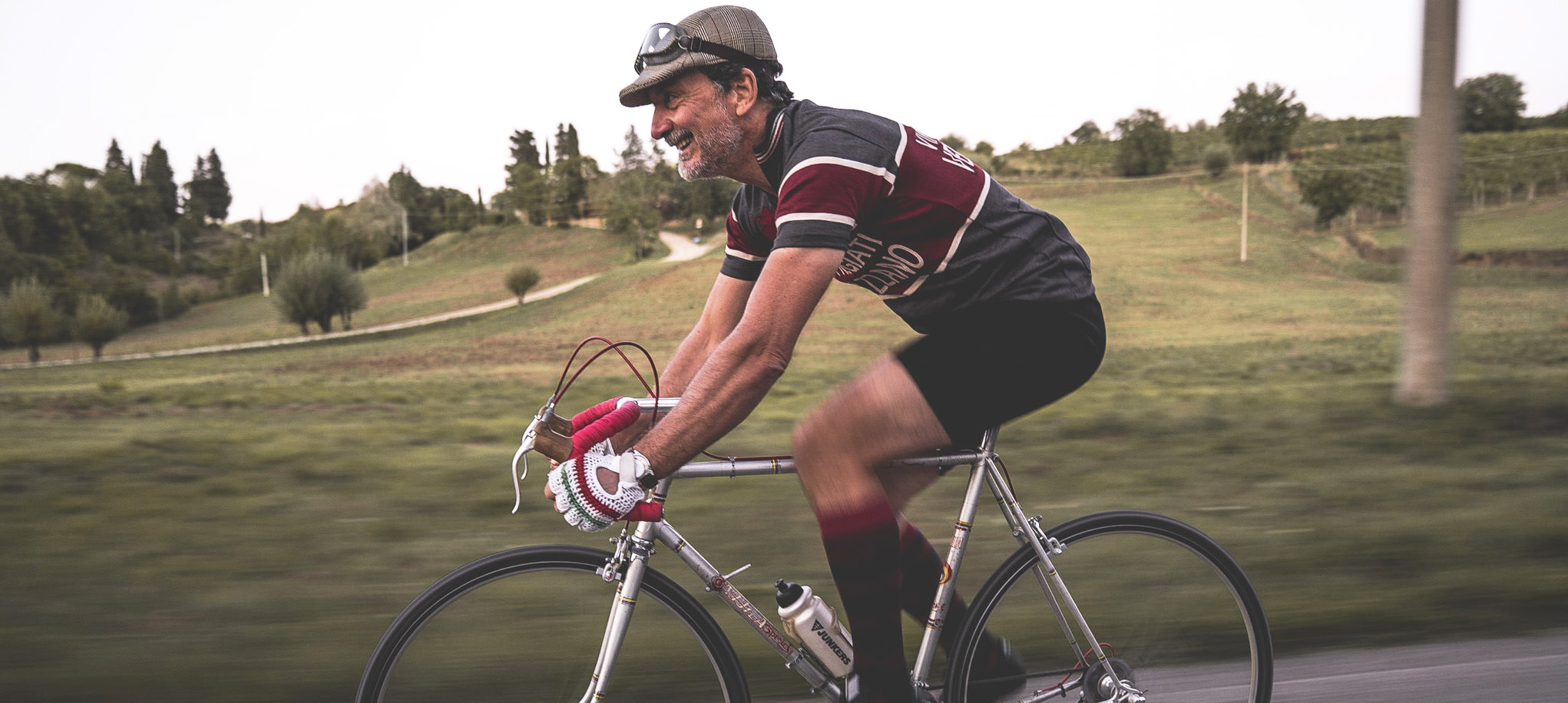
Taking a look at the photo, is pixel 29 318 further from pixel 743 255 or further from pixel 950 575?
pixel 950 575

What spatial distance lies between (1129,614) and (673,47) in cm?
182

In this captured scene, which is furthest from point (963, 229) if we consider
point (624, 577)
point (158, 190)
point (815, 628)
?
point (158, 190)

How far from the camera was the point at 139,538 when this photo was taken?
15.2ft

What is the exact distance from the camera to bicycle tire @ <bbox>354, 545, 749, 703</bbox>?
2164 millimetres

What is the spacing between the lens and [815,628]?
2.39 m

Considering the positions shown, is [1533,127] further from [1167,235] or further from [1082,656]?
[1082,656]

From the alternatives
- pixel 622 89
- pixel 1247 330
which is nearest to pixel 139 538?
pixel 622 89

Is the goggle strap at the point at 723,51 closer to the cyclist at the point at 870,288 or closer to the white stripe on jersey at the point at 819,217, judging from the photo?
the cyclist at the point at 870,288

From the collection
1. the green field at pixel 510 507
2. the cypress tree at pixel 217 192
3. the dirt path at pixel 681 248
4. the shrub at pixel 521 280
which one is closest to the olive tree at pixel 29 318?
the shrub at pixel 521 280

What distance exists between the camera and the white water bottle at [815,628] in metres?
2.37

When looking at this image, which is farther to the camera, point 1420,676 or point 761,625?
point 1420,676

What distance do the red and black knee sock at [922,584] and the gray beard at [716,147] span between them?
3.27ft

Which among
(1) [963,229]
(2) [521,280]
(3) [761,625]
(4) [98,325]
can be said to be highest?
(1) [963,229]

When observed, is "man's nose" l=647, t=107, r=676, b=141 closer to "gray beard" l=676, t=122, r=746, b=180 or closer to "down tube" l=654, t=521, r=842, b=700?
"gray beard" l=676, t=122, r=746, b=180
